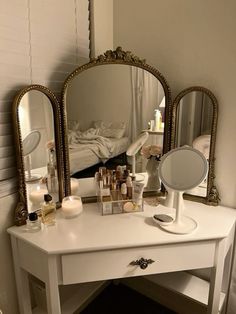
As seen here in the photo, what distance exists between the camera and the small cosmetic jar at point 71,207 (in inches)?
45.6

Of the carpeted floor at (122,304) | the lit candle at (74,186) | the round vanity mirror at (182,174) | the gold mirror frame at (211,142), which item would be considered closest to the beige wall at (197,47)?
the gold mirror frame at (211,142)

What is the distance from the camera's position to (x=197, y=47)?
1.25 meters

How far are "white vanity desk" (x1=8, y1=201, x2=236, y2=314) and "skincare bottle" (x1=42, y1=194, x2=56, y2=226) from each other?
0.03 m

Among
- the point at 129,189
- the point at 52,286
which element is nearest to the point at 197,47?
the point at 129,189

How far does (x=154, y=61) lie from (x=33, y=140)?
2.46 ft

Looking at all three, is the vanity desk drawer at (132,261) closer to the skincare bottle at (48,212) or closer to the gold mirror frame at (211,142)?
the skincare bottle at (48,212)

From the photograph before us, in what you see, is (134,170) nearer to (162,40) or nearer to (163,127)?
(163,127)

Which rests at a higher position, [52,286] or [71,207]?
[71,207]

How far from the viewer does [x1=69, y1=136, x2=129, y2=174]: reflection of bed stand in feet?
4.24

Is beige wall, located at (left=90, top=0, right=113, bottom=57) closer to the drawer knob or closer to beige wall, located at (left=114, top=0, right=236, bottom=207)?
beige wall, located at (left=114, top=0, right=236, bottom=207)

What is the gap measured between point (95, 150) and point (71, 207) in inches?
12.3

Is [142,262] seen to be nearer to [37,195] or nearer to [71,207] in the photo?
[71,207]

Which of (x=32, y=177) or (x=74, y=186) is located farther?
(x=74, y=186)

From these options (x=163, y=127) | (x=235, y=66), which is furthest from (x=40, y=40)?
(x=235, y=66)
